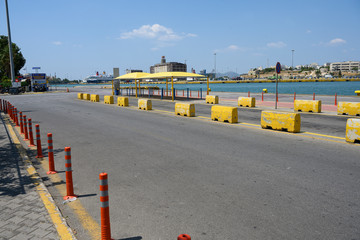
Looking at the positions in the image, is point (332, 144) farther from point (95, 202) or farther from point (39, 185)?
point (39, 185)

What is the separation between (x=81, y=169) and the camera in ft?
22.2

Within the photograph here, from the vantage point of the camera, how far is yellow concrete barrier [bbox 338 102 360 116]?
50.9ft

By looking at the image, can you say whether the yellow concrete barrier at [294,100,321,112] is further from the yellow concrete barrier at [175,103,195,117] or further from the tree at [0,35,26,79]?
the tree at [0,35,26,79]

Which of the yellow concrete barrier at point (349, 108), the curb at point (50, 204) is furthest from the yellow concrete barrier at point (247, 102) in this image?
the curb at point (50, 204)

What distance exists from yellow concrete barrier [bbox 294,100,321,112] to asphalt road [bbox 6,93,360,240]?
8.33 metres

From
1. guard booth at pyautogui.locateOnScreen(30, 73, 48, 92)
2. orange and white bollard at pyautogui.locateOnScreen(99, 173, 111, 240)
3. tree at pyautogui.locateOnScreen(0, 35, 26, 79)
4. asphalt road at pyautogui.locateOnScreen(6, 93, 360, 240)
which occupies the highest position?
tree at pyautogui.locateOnScreen(0, 35, 26, 79)

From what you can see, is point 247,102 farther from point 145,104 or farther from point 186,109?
point 145,104

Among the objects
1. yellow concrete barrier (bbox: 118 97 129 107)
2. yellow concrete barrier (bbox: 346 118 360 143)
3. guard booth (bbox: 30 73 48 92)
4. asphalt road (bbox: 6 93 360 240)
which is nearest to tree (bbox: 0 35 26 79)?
guard booth (bbox: 30 73 48 92)

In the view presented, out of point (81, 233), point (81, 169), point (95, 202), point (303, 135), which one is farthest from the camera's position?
point (303, 135)

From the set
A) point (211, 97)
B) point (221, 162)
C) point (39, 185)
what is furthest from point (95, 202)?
point (211, 97)

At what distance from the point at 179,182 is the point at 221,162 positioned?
176cm

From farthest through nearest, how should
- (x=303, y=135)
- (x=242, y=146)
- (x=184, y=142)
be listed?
(x=303, y=135) → (x=184, y=142) → (x=242, y=146)

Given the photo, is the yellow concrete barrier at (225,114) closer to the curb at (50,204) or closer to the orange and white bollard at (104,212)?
the curb at (50,204)

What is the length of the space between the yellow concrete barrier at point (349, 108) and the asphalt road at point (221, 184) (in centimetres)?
781
